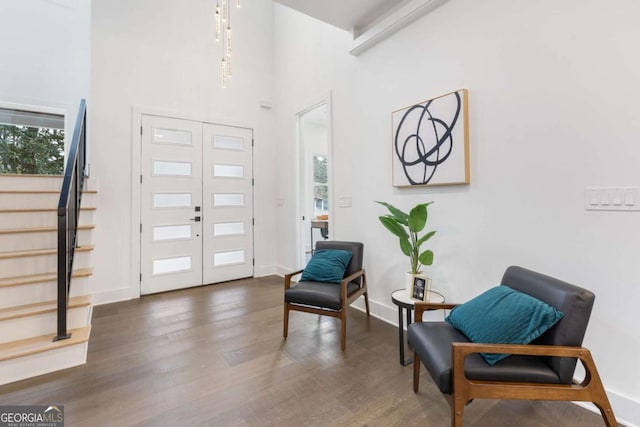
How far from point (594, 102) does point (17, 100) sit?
6.21m

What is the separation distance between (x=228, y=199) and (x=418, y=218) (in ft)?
10.4

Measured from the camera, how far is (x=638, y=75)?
1538 mm

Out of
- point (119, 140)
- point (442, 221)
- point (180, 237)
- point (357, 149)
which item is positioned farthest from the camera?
point (180, 237)

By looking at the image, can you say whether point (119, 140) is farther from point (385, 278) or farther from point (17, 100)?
point (385, 278)

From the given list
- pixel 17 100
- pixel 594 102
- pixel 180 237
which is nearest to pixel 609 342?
pixel 594 102

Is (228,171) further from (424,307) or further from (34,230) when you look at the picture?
(424,307)

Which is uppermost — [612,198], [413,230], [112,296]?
[612,198]

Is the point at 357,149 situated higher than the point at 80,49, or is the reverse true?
the point at 80,49

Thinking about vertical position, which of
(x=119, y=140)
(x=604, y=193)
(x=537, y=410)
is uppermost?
(x=119, y=140)

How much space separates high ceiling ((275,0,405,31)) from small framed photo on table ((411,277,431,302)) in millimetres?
2548

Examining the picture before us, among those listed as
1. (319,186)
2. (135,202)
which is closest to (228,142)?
(135,202)

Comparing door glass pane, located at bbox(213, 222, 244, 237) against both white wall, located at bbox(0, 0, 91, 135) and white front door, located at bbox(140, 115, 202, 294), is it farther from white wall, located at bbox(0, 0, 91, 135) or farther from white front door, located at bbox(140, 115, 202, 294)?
white wall, located at bbox(0, 0, 91, 135)

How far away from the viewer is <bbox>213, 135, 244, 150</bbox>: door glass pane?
4.36 metres

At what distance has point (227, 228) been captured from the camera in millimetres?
4477
